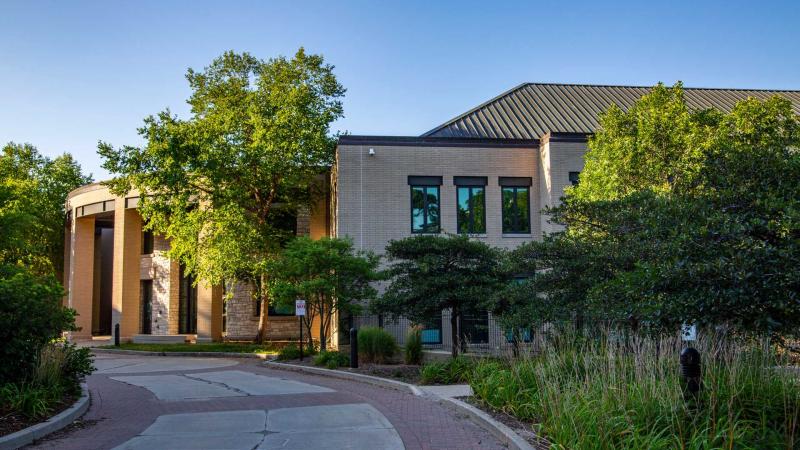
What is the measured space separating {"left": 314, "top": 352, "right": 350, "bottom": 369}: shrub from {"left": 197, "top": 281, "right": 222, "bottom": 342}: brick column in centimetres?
1432

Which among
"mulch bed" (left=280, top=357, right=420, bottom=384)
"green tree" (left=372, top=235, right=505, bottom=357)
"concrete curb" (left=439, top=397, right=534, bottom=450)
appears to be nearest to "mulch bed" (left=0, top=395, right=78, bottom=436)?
"concrete curb" (left=439, top=397, right=534, bottom=450)

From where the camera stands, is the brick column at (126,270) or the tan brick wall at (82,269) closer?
the brick column at (126,270)

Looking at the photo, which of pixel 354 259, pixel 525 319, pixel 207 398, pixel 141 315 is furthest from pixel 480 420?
pixel 141 315

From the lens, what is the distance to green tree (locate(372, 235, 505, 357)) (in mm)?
18141

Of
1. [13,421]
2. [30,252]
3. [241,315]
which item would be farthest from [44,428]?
[30,252]

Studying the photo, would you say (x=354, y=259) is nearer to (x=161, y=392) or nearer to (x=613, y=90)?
(x=161, y=392)

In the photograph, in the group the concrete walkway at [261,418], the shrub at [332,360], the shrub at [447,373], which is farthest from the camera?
the shrub at [332,360]

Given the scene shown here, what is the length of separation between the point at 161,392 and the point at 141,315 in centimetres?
2413

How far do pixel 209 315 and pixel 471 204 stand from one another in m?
14.2

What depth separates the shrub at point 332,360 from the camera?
63.0 feet

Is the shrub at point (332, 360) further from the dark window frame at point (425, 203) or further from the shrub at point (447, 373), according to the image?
the dark window frame at point (425, 203)

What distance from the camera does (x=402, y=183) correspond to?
27.5 metres

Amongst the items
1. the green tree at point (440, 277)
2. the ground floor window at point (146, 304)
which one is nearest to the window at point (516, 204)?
the green tree at point (440, 277)

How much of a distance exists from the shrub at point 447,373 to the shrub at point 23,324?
7.39m
